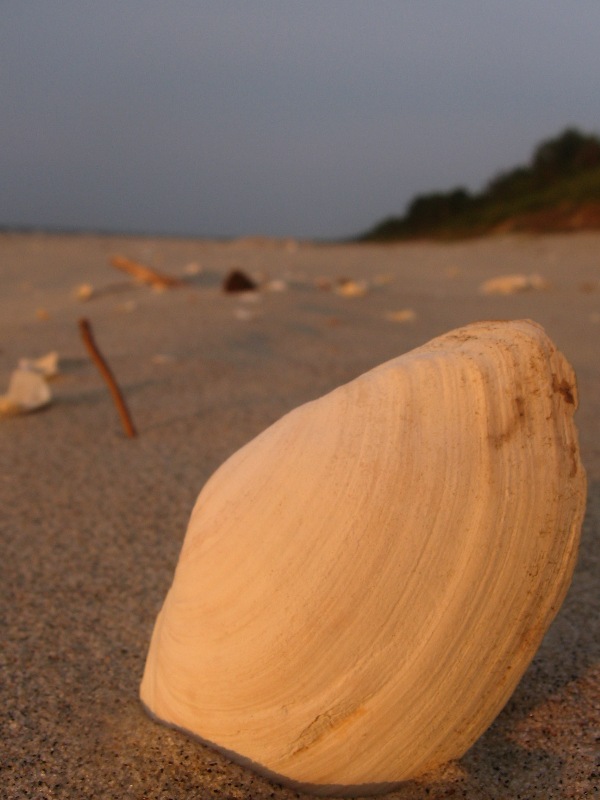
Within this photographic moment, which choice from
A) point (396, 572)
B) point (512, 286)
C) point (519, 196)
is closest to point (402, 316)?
point (512, 286)

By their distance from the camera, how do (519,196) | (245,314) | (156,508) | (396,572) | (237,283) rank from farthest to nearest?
(519,196) < (237,283) < (245,314) < (156,508) < (396,572)

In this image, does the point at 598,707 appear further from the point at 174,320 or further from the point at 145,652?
the point at 174,320

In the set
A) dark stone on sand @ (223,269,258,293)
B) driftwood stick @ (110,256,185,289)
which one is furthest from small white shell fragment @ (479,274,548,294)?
driftwood stick @ (110,256,185,289)

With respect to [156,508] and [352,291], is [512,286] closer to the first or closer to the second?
[352,291]

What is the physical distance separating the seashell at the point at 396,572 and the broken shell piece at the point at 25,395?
5.77 feet

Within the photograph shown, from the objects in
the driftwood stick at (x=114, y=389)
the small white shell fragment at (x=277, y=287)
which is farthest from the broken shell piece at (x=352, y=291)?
the driftwood stick at (x=114, y=389)

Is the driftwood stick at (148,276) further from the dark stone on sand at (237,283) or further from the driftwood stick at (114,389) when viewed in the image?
the driftwood stick at (114,389)

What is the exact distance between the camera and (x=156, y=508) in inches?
78.0

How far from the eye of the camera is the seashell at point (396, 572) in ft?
3.30

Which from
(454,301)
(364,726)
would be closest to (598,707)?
(364,726)

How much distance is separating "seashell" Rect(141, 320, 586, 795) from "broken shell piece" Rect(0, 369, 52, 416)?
176cm

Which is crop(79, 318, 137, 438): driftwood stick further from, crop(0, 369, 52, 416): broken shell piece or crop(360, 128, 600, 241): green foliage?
crop(360, 128, 600, 241): green foliage

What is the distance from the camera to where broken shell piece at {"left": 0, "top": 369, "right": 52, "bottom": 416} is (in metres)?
2.66

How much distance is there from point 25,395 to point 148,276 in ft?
10.9
